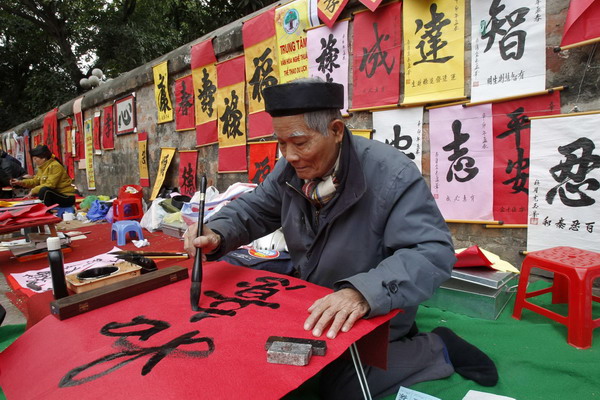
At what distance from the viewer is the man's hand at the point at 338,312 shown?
3.75 ft

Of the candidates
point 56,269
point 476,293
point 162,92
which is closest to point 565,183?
point 476,293

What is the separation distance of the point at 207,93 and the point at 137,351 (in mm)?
5022

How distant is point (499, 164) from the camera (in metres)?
2.87

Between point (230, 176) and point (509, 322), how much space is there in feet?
13.3

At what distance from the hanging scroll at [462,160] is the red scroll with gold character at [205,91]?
3497 millimetres

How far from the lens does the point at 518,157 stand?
2.78 metres

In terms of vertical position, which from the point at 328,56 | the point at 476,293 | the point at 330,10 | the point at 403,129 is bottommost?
the point at 476,293

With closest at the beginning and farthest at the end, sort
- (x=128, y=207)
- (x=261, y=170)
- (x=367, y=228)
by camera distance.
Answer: (x=367, y=228) → (x=261, y=170) → (x=128, y=207)

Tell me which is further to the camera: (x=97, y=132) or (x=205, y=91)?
(x=97, y=132)

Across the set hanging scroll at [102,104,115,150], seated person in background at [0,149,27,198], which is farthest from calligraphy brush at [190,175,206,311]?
seated person in background at [0,149,27,198]

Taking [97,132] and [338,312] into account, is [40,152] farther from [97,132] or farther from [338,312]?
[338,312]

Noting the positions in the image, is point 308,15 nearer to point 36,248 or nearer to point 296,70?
point 296,70

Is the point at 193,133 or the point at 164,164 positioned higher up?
the point at 193,133

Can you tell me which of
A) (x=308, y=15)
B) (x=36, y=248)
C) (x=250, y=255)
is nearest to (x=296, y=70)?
(x=308, y=15)
